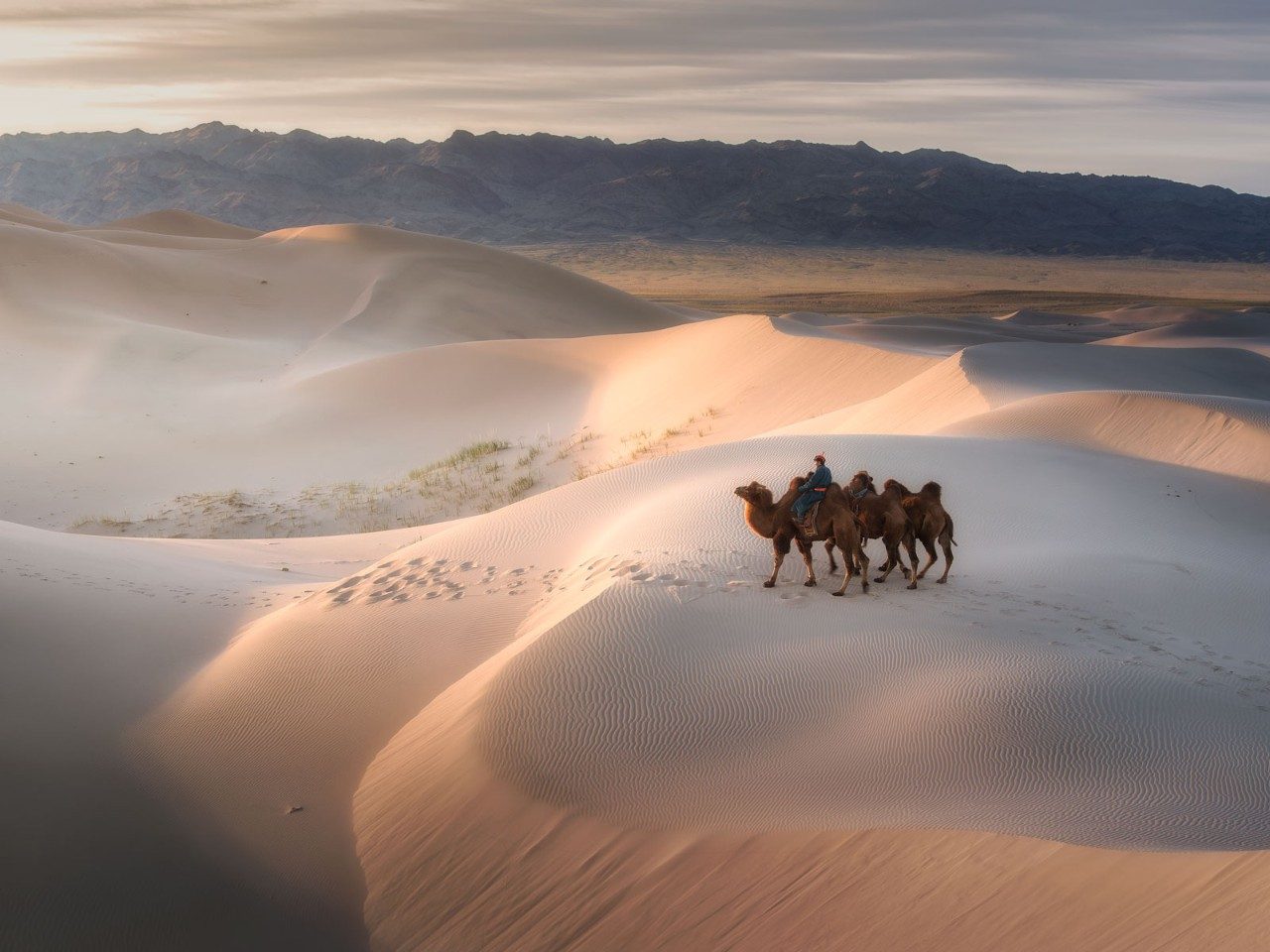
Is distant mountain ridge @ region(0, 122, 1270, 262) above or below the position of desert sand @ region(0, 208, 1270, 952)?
above

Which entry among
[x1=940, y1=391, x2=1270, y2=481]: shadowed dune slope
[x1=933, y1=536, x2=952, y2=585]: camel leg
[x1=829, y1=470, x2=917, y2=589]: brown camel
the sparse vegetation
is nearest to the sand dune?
the sparse vegetation

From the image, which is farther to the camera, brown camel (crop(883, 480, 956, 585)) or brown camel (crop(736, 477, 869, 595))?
brown camel (crop(883, 480, 956, 585))

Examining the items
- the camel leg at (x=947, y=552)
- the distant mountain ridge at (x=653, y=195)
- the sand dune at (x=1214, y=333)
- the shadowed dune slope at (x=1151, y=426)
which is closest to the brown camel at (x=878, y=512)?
the camel leg at (x=947, y=552)

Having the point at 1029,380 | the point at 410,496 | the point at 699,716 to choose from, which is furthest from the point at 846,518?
the point at 410,496

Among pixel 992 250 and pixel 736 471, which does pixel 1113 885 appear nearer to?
pixel 736 471

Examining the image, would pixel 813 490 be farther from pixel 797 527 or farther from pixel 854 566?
pixel 854 566

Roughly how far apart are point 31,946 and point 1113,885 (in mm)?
4405

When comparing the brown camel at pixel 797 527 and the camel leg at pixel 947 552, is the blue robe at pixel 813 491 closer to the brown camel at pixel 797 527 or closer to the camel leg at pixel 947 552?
the brown camel at pixel 797 527

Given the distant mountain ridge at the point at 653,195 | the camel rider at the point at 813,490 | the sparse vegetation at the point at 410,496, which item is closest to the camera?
the camel rider at the point at 813,490

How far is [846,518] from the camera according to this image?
7.35 meters

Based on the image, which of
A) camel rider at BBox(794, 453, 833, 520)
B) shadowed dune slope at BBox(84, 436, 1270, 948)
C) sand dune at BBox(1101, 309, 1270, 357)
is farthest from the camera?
sand dune at BBox(1101, 309, 1270, 357)

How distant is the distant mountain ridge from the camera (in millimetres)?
144875

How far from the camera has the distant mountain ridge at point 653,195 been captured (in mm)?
144875

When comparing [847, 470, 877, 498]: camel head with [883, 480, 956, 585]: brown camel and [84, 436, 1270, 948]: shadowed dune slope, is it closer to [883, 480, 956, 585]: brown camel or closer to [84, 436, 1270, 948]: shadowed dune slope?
[883, 480, 956, 585]: brown camel
